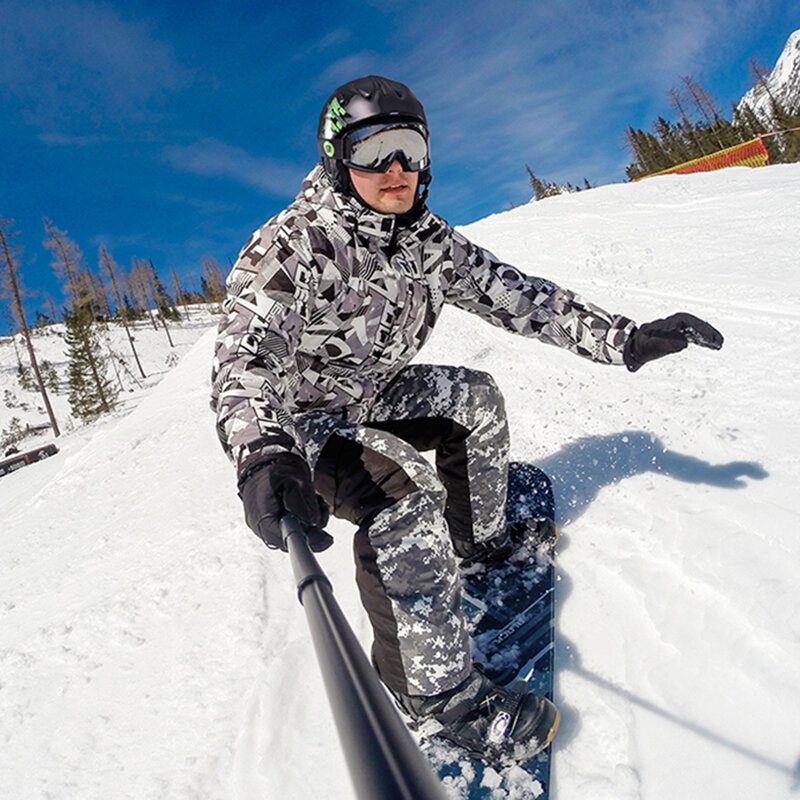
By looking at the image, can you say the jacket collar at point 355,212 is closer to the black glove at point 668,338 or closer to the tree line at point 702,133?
the black glove at point 668,338


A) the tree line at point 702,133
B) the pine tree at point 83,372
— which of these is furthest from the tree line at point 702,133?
the pine tree at point 83,372

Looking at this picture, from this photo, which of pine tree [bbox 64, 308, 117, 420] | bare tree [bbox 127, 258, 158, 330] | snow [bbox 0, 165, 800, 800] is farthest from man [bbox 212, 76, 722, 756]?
bare tree [bbox 127, 258, 158, 330]

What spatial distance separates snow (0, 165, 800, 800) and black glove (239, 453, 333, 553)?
100 centimetres

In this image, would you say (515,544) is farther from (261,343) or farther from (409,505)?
(261,343)

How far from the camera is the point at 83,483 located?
6.27 meters

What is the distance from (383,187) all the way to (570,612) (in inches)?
76.5

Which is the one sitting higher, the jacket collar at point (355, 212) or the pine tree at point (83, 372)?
the pine tree at point (83, 372)

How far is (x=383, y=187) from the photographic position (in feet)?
7.72

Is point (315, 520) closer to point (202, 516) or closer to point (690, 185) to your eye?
point (202, 516)

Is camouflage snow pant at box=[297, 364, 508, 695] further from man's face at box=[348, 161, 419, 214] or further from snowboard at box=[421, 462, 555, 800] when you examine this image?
man's face at box=[348, 161, 419, 214]

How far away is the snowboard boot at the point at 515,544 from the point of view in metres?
2.80

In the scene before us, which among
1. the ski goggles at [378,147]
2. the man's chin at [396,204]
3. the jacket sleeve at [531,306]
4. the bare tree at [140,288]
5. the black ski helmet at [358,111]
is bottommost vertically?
the jacket sleeve at [531,306]

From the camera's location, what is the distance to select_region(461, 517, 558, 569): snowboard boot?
280cm

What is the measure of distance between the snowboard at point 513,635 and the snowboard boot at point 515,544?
0.11 feet
